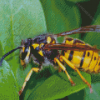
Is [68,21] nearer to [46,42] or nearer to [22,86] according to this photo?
[46,42]

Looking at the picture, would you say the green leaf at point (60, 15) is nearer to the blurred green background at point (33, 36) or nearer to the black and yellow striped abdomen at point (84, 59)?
the blurred green background at point (33, 36)

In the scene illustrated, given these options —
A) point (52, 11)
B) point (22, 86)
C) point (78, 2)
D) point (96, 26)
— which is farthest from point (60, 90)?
point (78, 2)

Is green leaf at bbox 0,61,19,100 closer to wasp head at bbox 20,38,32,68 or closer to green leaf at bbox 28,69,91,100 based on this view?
green leaf at bbox 28,69,91,100

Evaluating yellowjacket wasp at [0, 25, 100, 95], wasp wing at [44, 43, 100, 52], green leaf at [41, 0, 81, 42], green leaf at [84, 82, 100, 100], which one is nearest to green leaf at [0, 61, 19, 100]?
yellowjacket wasp at [0, 25, 100, 95]

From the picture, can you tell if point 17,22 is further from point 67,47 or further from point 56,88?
point 56,88

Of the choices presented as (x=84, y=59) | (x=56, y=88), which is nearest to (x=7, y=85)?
(x=56, y=88)

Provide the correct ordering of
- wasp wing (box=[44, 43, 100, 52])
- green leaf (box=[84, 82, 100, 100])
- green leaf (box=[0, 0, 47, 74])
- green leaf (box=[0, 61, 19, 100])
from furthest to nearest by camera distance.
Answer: green leaf (box=[84, 82, 100, 100]) → wasp wing (box=[44, 43, 100, 52]) → green leaf (box=[0, 0, 47, 74]) → green leaf (box=[0, 61, 19, 100])
